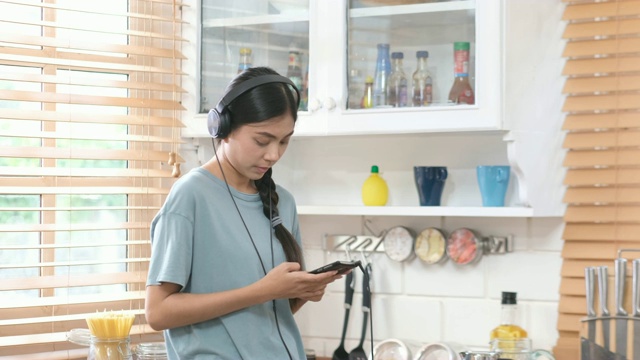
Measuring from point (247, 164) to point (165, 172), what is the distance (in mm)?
870

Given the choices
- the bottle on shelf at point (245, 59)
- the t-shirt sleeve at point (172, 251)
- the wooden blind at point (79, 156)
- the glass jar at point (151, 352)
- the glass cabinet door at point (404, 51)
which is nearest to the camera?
the t-shirt sleeve at point (172, 251)

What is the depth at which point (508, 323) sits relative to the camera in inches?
97.1

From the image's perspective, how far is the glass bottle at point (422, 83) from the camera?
2365mm

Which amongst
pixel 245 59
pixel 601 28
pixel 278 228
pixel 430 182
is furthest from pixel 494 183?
pixel 278 228

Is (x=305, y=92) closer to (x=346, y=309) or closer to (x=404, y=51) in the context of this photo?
(x=404, y=51)

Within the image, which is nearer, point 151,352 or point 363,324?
point 151,352

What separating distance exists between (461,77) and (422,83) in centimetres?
12

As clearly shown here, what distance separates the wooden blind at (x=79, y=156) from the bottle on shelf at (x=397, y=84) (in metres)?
0.60

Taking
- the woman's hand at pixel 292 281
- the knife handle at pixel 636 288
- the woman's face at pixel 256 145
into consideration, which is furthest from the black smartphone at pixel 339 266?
the knife handle at pixel 636 288

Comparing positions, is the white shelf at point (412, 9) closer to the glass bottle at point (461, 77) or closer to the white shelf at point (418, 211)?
the glass bottle at point (461, 77)

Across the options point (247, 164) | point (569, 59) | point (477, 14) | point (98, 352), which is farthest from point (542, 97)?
point (98, 352)

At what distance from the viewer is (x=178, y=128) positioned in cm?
258

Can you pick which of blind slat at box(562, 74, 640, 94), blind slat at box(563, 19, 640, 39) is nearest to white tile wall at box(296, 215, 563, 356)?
blind slat at box(562, 74, 640, 94)

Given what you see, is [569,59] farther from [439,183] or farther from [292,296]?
[292,296]
